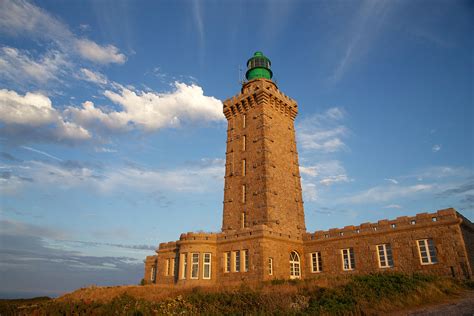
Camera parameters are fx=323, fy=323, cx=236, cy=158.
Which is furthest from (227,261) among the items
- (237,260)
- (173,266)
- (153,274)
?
(153,274)

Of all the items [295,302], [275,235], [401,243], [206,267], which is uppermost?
[275,235]

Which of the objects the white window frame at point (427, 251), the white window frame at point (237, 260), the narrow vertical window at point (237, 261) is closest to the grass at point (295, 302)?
the white window frame at point (427, 251)

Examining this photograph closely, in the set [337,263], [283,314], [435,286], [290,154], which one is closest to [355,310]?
[283,314]

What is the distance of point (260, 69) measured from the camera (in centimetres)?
4119

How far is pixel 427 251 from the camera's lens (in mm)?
23859

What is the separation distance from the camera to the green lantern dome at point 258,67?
4106 cm

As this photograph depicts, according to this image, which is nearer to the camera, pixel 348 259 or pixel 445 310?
pixel 445 310

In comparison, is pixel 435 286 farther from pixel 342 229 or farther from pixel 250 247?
pixel 250 247

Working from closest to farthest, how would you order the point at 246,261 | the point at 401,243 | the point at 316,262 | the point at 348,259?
the point at 401,243, the point at 246,261, the point at 348,259, the point at 316,262

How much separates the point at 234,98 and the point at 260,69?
5798 mm

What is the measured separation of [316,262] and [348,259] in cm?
320

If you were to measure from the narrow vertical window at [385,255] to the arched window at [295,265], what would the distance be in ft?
24.3

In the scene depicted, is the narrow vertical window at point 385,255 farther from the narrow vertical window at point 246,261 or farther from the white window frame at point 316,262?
the narrow vertical window at point 246,261

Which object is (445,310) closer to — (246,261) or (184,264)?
(246,261)
